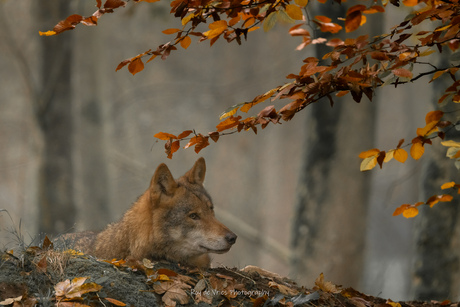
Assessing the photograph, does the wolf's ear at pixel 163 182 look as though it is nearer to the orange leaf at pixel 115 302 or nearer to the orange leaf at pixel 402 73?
the orange leaf at pixel 115 302

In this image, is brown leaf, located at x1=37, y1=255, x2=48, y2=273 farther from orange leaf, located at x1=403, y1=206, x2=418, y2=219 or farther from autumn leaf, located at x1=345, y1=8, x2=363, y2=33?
orange leaf, located at x1=403, y1=206, x2=418, y2=219

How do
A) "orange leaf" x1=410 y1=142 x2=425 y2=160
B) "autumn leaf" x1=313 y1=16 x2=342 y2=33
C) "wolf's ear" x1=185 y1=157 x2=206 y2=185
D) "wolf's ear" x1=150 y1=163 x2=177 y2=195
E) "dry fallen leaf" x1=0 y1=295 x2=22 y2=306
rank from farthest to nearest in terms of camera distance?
"wolf's ear" x1=185 y1=157 x2=206 y2=185, "wolf's ear" x1=150 y1=163 x2=177 y2=195, "autumn leaf" x1=313 y1=16 x2=342 y2=33, "orange leaf" x1=410 y1=142 x2=425 y2=160, "dry fallen leaf" x1=0 y1=295 x2=22 y2=306

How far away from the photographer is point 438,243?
8.35 metres

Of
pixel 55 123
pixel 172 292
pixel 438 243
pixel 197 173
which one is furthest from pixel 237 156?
pixel 172 292

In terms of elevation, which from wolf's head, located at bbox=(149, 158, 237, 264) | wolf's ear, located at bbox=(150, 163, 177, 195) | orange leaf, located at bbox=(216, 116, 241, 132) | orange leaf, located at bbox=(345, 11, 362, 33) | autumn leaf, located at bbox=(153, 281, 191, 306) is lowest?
autumn leaf, located at bbox=(153, 281, 191, 306)

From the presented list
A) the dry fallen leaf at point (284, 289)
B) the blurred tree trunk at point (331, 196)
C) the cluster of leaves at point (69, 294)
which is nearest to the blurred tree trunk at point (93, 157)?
the blurred tree trunk at point (331, 196)

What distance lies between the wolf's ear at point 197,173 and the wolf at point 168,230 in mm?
153

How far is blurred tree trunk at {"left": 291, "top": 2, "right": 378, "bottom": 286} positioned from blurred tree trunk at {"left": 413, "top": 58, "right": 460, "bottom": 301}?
180 cm

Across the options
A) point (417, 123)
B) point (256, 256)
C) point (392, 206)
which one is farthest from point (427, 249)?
point (392, 206)

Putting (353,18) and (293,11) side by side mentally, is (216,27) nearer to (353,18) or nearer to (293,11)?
(293,11)

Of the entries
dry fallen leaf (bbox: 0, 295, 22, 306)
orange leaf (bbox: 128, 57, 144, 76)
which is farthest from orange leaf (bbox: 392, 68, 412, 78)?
dry fallen leaf (bbox: 0, 295, 22, 306)

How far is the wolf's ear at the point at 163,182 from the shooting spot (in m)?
5.56

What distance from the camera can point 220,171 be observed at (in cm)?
2834

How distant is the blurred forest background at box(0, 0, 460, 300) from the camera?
1014 centimetres
